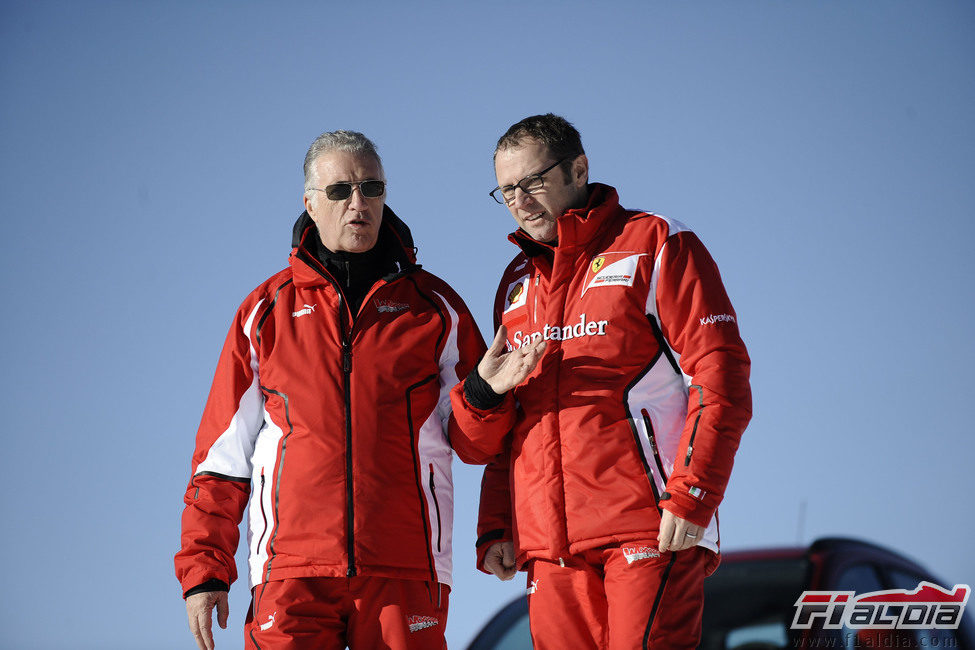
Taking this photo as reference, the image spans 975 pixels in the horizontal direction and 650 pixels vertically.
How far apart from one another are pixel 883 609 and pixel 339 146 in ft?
9.51

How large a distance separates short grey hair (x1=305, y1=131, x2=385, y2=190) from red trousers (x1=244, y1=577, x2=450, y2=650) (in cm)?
156

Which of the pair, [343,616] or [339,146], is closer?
[343,616]

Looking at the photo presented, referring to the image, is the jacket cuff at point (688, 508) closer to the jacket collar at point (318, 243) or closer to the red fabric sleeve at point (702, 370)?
the red fabric sleeve at point (702, 370)

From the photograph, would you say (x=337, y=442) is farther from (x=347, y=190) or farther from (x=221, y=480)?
(x=347, y=190)

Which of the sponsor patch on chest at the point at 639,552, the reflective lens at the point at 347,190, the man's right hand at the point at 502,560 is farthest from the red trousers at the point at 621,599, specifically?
the reflective lens at the point at 347,190

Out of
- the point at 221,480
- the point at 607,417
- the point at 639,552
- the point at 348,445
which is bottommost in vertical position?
the point at 639,552

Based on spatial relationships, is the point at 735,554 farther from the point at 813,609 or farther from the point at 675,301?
the point at 675,301

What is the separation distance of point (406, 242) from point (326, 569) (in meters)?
1.34

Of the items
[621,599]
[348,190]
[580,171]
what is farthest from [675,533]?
[348,190]

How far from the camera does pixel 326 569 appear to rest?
3.46m

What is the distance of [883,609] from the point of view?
4.30 metres

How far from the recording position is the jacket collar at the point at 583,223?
367 centimetres

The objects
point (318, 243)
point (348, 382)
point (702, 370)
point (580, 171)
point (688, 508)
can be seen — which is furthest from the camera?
point (318, 243)

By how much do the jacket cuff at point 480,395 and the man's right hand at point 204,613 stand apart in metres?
1.10
